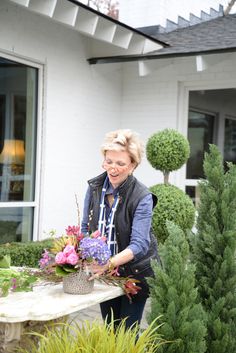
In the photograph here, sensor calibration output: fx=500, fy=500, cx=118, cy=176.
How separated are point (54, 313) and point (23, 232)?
14.6 ft

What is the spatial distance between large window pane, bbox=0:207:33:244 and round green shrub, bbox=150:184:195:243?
1.66 metres

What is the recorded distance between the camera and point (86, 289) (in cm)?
257

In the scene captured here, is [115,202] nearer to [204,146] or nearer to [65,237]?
[65,237]

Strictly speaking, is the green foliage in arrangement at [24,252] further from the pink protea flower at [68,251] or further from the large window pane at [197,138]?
the pink protea flower at [68,251]

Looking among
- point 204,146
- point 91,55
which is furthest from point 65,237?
point 204,146

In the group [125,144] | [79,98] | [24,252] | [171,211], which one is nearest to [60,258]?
[125,144]

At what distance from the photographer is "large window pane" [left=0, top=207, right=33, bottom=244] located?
6.26 m

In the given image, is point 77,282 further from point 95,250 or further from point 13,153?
point 13,153

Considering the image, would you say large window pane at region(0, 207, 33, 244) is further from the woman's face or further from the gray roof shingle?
the woman's face

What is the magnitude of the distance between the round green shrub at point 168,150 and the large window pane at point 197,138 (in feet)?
3.98

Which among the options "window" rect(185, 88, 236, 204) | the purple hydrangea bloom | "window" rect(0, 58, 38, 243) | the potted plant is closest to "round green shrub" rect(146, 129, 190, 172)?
the potted plant

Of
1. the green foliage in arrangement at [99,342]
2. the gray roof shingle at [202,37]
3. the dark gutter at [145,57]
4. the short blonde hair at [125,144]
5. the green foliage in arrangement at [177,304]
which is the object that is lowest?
the green foliage in arrangement at [99,342]

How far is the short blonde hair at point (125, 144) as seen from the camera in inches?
112

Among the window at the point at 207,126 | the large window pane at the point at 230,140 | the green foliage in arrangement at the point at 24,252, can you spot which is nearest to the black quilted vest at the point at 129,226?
the green foliage in arrangement at the point at 24,252
